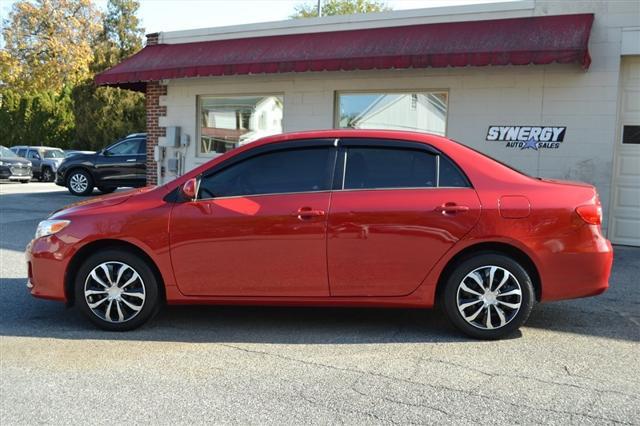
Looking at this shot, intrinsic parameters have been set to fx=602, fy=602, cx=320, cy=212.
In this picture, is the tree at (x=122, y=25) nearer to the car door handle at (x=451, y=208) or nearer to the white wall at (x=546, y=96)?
the white wall at (x=546, y=96)

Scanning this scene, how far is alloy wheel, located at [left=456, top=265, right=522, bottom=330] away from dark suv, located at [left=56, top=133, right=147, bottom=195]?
519 inches

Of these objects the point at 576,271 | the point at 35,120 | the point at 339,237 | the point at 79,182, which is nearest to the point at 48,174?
the point at 79,182

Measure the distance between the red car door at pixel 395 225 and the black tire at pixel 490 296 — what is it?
9.6 inches

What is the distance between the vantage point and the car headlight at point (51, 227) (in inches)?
194

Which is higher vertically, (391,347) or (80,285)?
(80,285)

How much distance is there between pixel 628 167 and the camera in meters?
9.20

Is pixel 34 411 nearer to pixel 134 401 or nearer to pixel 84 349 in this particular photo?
pixel 134 401

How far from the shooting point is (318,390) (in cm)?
379

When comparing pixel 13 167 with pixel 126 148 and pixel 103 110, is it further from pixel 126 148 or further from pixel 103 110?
pixel 103 110

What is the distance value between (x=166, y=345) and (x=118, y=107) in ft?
114

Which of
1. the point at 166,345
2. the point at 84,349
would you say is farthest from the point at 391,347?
the point at 84,349

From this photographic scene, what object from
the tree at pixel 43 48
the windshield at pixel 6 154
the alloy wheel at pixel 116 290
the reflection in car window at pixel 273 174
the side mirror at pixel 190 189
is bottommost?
the alloy wheel at pixel 116 290

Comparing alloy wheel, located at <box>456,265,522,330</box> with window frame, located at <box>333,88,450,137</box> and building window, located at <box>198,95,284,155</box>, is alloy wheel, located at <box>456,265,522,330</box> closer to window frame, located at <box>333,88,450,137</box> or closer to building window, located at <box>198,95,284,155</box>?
window frame, located at <box>333,88,450,137</box>

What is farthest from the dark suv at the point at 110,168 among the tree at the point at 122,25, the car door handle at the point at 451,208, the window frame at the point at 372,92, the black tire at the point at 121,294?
the tree at the point at 122,25
